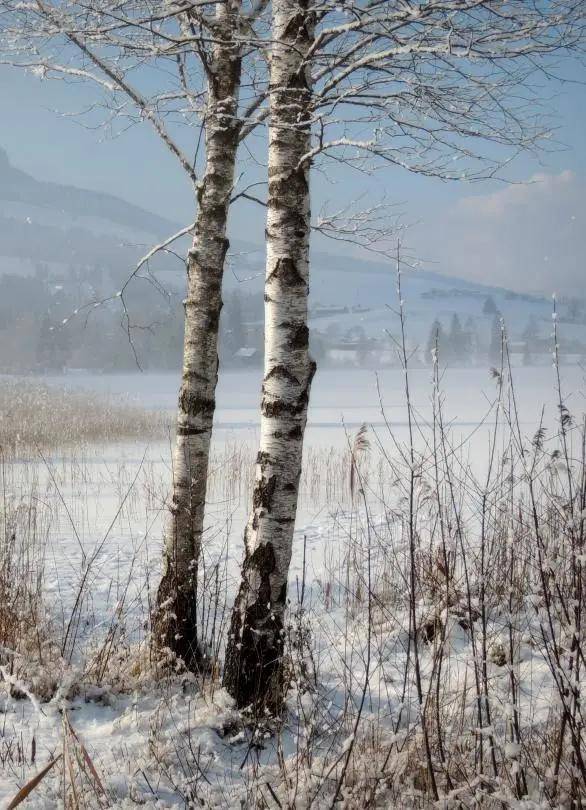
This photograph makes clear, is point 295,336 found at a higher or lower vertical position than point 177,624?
higher

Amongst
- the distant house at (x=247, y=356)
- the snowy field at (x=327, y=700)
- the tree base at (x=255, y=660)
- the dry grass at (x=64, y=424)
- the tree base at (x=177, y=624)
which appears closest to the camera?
the snowy field at (x=327, y=700)

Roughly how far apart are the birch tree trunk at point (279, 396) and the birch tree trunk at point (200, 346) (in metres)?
0.78

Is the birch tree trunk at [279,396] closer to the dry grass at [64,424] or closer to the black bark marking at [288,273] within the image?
the black bark marking at [288,273]

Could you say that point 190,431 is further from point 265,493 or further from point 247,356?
point 247,356

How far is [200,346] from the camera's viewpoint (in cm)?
377

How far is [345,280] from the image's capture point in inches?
5236

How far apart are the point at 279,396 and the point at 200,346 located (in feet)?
3.35

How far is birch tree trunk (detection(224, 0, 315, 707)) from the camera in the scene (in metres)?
2.96

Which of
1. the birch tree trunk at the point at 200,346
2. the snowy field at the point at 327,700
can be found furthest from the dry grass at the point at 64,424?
the birch tree trunk at the point at 200,346

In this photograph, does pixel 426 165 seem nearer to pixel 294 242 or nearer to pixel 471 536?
pixel 294 242

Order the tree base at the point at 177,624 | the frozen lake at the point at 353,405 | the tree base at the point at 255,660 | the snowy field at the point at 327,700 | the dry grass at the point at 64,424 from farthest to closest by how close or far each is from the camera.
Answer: the frozen lake at the point at 353,405 < the dry grass at the point at 64,424 < the tree base at the point at 177,624 < the tree base at the point at 255,660 < the snowy field at the point at 327,700

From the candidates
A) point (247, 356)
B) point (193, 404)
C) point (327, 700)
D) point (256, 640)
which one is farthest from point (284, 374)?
point (247, 356)

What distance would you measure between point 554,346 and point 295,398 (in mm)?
1195

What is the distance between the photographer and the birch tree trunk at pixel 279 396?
2.96 m
